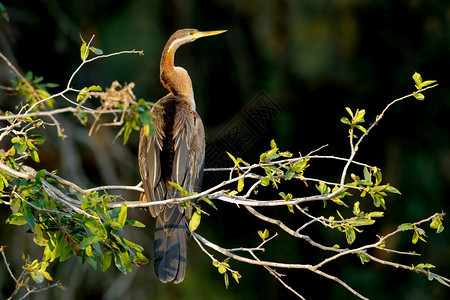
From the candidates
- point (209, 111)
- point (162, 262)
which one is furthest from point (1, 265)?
point (162, 262)

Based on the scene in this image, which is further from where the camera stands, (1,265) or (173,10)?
(173,10)

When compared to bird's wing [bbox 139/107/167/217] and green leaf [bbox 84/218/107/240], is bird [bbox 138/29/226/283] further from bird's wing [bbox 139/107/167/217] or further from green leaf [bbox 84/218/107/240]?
green leaf [bbox 84/218/107/240]

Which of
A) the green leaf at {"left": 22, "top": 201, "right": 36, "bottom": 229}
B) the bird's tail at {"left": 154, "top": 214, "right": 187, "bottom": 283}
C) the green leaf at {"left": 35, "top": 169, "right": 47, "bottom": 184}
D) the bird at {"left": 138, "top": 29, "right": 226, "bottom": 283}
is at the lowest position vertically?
the bird's tail at {"left": 154, "top": 214, "right": 187, "bottom": 283}

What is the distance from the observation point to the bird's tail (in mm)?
2631

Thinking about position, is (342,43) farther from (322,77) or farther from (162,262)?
(162,262)

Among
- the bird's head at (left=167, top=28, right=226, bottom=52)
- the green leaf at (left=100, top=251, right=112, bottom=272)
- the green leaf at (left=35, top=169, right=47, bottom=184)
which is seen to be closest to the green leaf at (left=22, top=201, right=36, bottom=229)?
the green leaf at (left=35, top=169, right=47, bottom=184)

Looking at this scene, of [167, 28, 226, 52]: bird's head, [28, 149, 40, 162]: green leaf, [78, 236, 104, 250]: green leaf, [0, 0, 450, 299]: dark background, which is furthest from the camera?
[0, 0, 450, 299]: dark background

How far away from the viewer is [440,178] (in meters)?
6.42

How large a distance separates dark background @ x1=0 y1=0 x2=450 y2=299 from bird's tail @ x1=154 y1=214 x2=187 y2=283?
9.66 feet

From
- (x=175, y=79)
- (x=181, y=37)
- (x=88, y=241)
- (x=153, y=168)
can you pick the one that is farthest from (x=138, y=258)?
(x=181, y=37)

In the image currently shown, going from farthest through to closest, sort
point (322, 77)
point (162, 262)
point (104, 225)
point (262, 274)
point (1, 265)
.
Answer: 1. point (322, 77)
2. point (262, 274)
3. point (1, 265)
4. point (162, 262)
5. point (104, 225)

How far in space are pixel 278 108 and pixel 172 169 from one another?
3.49m

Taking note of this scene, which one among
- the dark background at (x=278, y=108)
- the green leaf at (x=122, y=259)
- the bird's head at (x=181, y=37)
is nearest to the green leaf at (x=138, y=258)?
the green leaf at (x=122, y=259)

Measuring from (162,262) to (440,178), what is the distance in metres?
4.45
